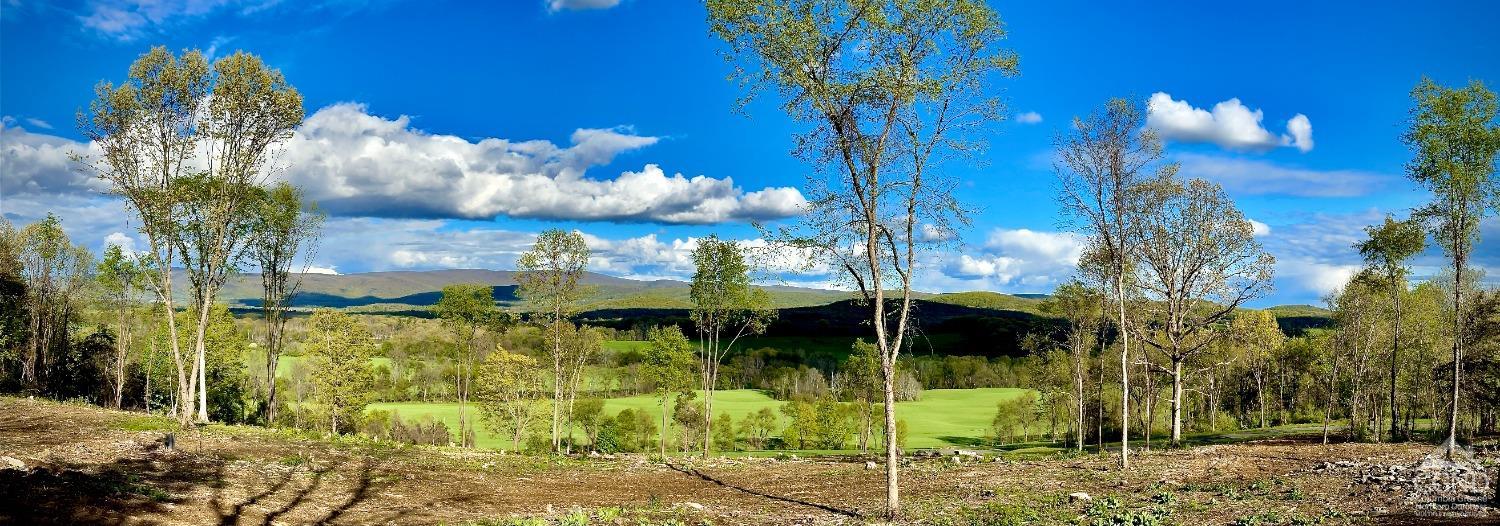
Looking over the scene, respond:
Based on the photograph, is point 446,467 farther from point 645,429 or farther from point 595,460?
point 645,429

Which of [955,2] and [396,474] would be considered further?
[396,474]

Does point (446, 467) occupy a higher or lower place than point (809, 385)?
higher

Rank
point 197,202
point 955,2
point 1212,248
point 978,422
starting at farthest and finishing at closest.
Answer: point 978,422, point 1212,248, point 197,202, point 955,2

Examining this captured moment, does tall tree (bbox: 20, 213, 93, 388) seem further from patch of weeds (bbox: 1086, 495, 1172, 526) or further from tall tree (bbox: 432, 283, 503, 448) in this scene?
patch of weeds (bbox: 1086, 495, 1172, 526)

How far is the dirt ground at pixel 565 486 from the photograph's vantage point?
16547 mm

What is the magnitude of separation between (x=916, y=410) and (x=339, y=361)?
92.1m

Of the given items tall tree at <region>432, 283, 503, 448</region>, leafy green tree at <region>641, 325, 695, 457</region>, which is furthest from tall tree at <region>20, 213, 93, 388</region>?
leafy green tree at <region>641, 325, 695, 457</region>

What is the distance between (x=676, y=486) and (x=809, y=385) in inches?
4695

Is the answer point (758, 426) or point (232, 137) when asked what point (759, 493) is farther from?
point (758, 426)

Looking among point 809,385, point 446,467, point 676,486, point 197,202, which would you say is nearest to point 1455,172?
point 676,486

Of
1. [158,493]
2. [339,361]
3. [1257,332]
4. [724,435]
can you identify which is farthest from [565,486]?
[724,435]

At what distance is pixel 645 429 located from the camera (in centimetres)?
10300

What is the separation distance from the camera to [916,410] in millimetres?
126500

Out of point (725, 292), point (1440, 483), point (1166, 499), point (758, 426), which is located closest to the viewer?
point (1166, 499)
